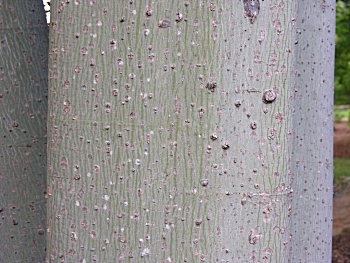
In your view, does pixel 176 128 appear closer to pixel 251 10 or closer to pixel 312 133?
pixel 251 10

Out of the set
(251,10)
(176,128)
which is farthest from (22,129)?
(251,10)

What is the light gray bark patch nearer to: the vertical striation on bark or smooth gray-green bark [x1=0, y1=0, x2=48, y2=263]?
the vertical striation on bark

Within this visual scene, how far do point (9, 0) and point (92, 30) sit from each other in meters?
0.93

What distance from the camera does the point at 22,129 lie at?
7.72ft

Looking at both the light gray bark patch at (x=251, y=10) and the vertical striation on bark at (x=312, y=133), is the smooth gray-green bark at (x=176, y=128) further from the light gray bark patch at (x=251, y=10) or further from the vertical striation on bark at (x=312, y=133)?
the vertical striation on bark at (x=312, y=133)

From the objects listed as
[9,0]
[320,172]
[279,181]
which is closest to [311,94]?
[320,172]

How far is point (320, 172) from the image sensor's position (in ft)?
8.18

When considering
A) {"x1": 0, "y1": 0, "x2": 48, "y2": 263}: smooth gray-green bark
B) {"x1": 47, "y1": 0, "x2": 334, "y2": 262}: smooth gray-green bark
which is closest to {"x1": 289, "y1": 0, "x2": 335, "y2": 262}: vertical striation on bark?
{"x1": 47, "y1": 0, "x2": 334, "y2": 262}: smooth gray-green bark

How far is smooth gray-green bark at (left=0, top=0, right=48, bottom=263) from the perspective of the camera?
2.33 meters

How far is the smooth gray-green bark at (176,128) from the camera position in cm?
156

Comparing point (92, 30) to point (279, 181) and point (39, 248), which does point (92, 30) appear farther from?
point (39, 248)

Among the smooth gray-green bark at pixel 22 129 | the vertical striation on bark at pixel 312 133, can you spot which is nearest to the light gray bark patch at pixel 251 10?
the vertical striation on bark at pixel 312 133

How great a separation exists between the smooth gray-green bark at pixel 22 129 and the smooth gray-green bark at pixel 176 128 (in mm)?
755

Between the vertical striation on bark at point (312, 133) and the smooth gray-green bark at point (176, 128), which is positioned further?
the vertical striation on bark at point (312, 133)
